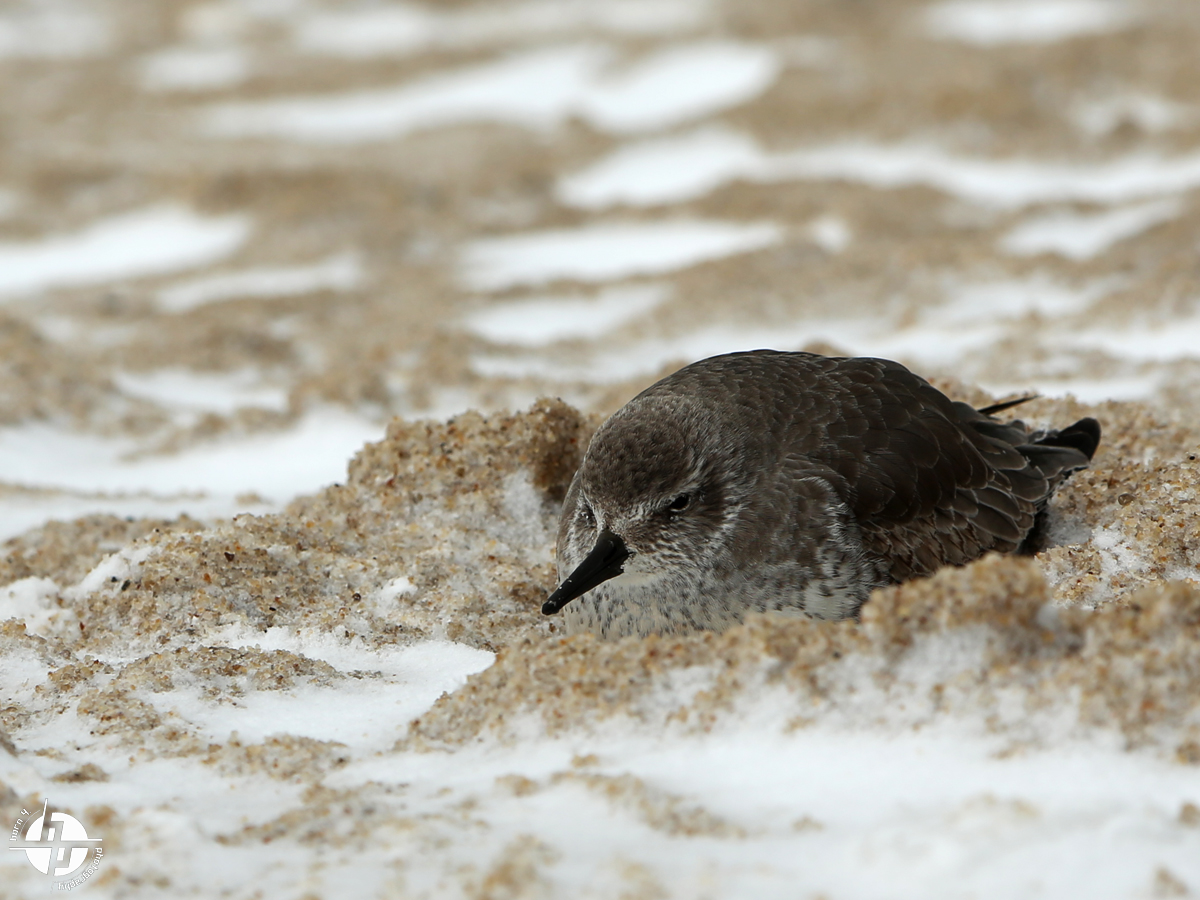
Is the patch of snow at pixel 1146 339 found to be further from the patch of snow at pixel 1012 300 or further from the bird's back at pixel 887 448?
the bird's back at pixel 887 448

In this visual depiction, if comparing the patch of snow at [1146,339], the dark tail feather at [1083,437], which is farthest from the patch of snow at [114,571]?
the patch of snow at [1146,339]

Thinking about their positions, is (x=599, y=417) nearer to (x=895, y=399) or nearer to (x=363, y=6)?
(x=895, y=399)

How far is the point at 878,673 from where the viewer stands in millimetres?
2355

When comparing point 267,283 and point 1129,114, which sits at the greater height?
point 1129,114

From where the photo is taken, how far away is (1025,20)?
544 inches

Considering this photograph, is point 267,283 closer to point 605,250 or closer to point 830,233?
point 605,250

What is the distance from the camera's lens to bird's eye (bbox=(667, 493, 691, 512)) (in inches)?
122

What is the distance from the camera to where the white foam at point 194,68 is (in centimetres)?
1502

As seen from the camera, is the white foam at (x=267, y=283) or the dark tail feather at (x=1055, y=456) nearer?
the dark tail feather at (x=1055, y=456)

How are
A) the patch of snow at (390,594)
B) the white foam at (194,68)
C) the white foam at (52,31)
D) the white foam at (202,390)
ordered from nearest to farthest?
the patch of snow at (390,594)
the white foam at (202,390)
the white foam at (194,68)
the white foam at (52,31)

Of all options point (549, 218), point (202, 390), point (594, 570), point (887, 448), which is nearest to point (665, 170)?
point (549, 218)

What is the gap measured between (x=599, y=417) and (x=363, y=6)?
15.1 metres

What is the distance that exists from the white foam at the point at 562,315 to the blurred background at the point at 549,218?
0.10 ft

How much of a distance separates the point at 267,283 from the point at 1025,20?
379 inches
